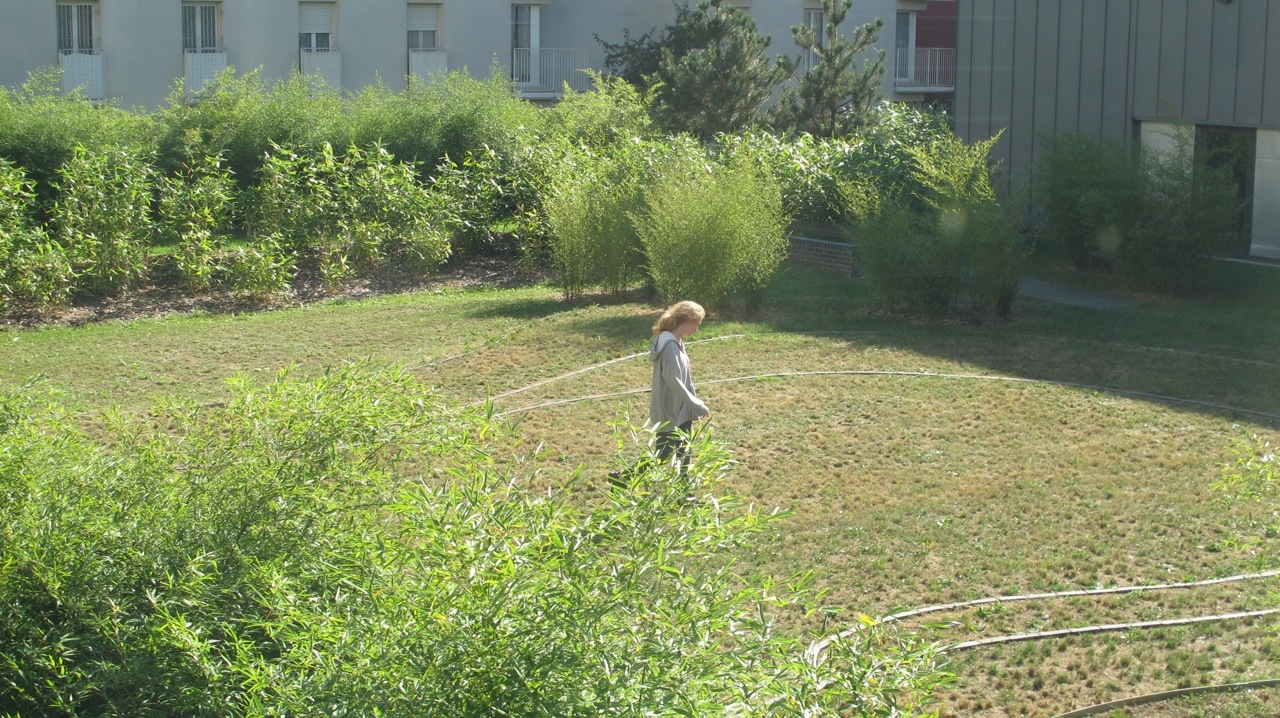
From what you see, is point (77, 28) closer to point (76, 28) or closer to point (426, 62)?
point (76, 28)

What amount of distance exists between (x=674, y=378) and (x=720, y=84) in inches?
654

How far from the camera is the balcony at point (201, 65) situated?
2853 cm

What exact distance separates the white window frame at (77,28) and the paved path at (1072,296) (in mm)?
21781

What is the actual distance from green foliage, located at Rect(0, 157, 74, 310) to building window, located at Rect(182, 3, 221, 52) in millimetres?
15476

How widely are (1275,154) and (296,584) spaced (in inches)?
606

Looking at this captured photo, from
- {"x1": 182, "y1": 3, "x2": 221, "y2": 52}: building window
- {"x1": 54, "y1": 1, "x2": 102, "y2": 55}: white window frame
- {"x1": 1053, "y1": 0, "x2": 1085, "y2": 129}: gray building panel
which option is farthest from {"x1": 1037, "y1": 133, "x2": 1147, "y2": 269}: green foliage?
{"x1": 54, "y1": 1, "x2": 102, "y2": 55}: white window frame

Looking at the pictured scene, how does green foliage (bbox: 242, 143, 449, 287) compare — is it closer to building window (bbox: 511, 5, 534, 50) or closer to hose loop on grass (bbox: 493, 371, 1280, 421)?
hose loop on grass (bbox: 493, 371, 1280, 421)

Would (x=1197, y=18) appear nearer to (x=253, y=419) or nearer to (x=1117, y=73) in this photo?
(x=1117, y=73)

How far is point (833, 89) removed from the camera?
2330 cm

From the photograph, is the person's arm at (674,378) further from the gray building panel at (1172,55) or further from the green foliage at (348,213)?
the gray building panel at (1172,55)

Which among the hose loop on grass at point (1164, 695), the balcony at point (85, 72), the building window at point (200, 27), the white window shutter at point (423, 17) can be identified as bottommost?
the hose loop on grass at point (1164, 695)

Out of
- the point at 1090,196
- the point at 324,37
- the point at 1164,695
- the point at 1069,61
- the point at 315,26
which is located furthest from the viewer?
the point at 324,37

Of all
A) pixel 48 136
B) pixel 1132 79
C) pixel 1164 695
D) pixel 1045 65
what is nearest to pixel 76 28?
pixel 48 136

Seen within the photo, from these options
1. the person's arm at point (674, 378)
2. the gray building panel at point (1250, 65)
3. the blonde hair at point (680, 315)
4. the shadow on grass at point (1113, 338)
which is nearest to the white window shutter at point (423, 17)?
the shadow on grass at point (1113, 338)
